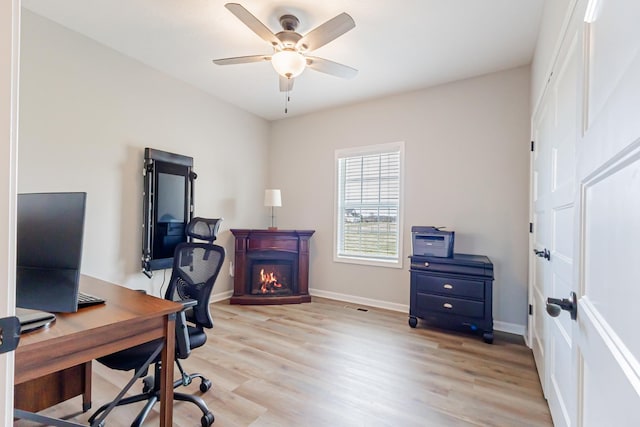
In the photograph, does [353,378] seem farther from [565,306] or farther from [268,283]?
[268,283]

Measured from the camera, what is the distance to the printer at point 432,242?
10.4ft

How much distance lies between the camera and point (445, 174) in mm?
3531

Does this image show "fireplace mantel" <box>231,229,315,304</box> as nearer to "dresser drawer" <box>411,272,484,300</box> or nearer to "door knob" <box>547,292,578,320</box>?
"dresser drawer" <box>411,272,484,300</box>

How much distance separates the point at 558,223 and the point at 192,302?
2.12m

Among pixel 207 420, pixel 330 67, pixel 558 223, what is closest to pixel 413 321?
pixel 558 223

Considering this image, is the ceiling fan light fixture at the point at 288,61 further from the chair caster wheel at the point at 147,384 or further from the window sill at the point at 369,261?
the window sill at the point at 369,261

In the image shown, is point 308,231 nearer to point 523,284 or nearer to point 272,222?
point 272,222

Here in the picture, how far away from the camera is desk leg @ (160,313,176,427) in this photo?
142 cm

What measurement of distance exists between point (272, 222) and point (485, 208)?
311 centimetres

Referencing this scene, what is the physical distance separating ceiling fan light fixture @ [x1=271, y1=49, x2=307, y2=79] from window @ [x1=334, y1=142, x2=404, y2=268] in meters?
1.95

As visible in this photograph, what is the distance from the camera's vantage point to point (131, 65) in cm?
310

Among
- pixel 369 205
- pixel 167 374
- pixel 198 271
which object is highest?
pixel 369 205

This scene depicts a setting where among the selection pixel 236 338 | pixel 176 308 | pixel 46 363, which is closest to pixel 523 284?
pixel 236 338

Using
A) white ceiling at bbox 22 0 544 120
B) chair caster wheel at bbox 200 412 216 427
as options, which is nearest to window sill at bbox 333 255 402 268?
white ceiling at bbox 22 0 544 120
